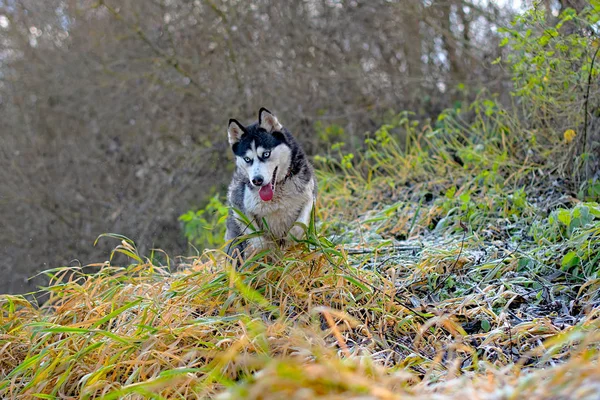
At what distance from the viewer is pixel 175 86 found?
8.44m

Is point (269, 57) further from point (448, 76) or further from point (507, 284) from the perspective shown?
point (507, 284)

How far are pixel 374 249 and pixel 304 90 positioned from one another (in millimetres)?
4672

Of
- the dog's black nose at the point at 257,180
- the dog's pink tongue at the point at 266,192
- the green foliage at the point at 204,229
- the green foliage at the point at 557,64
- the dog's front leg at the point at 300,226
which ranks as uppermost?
the green foliage at the point at 557,64

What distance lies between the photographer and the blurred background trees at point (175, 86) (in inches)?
325

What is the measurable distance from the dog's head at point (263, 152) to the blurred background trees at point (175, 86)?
169 inches

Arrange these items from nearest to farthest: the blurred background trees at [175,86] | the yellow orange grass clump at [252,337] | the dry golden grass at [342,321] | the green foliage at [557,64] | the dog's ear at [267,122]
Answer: the dry golden grass at [342,321]
the yellow orange grass clump at [252,337]
the dog's ear at [267,122]
the green foliage at [557,64]
the blurred background trees at [175,86]

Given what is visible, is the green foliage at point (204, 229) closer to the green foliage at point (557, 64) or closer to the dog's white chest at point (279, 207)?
the dog's white chest at point (279, 207)

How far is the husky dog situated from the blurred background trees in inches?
168

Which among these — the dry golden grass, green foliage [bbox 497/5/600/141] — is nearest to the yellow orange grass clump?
the dry golden grass

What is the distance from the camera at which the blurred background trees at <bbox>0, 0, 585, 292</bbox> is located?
27.1 feet

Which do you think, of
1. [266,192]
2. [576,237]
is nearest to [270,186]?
[266,192]

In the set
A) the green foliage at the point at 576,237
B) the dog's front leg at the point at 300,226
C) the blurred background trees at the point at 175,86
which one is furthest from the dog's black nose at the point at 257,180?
the blurred background trees at the point at 175,86

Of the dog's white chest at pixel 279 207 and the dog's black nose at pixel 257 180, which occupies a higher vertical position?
the dog's black nose at pixel 257 180

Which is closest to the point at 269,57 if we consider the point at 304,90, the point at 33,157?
the point at 304,90
